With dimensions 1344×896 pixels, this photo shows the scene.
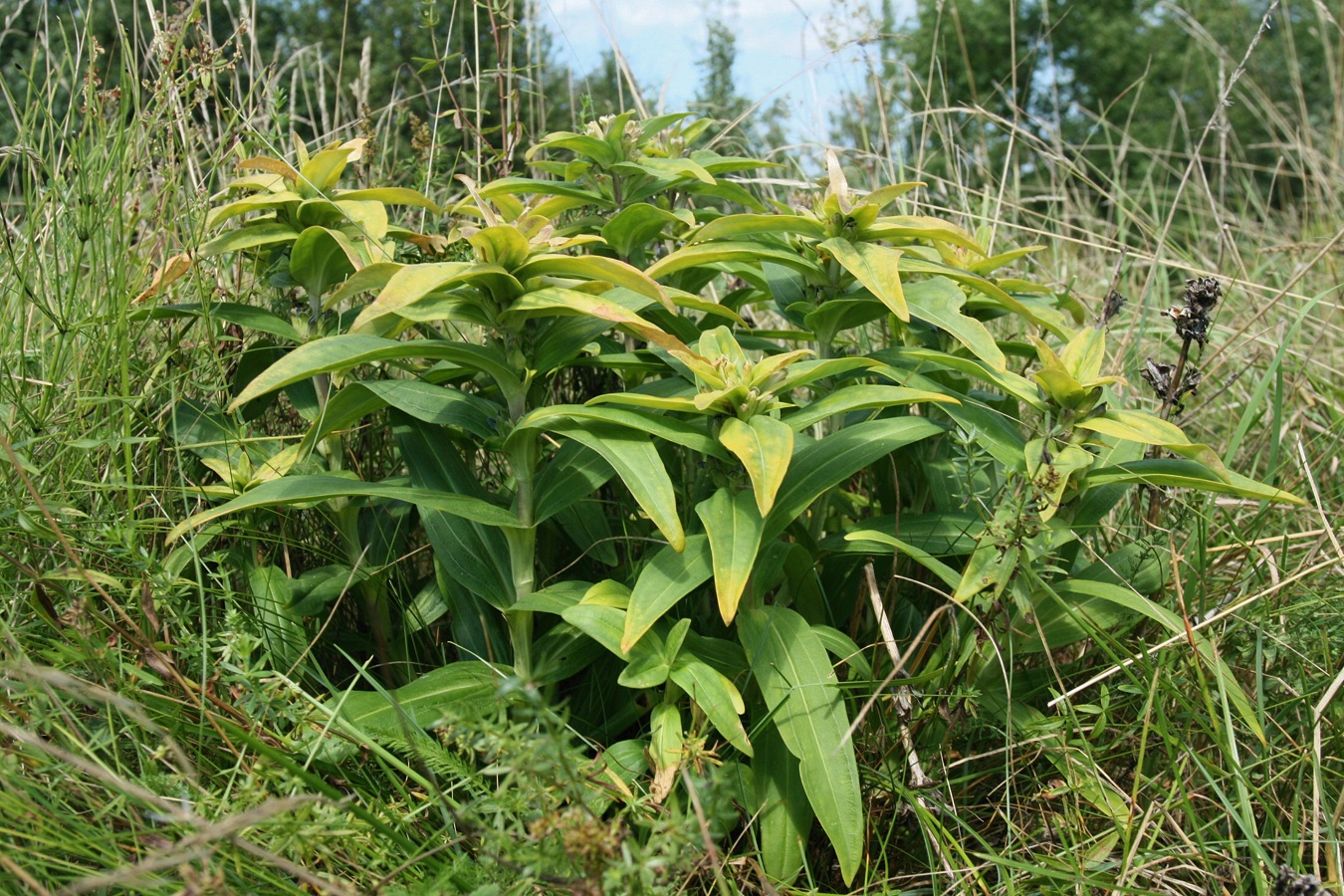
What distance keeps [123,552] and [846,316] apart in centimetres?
133

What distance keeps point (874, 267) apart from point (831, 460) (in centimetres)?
35

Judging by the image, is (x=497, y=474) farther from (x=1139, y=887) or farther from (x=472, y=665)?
(x=1139, y=887)

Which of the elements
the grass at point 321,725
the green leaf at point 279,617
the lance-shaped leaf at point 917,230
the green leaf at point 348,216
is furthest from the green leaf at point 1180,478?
the green leaf at point 279,617

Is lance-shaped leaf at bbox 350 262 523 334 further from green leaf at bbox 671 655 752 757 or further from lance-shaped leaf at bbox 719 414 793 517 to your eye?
green leaf at bbox 671 655 752 757

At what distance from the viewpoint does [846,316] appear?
6.65 feet

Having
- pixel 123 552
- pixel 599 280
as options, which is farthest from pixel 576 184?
pixel 123 552

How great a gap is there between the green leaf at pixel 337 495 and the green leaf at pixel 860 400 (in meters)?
0.52

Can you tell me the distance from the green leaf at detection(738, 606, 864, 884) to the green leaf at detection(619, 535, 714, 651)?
0.49 feet

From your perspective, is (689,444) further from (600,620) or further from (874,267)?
(874,267)

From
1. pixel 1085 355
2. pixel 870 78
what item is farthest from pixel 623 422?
pixel 870 78

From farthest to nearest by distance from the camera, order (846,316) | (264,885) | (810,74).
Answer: (810,74)
(846,316)
(264,885)

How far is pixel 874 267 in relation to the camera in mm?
1811

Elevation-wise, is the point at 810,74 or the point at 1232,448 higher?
the point at 810,74

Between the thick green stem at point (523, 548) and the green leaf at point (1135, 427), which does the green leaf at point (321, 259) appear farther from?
the green leaf at point (1135, 427)
